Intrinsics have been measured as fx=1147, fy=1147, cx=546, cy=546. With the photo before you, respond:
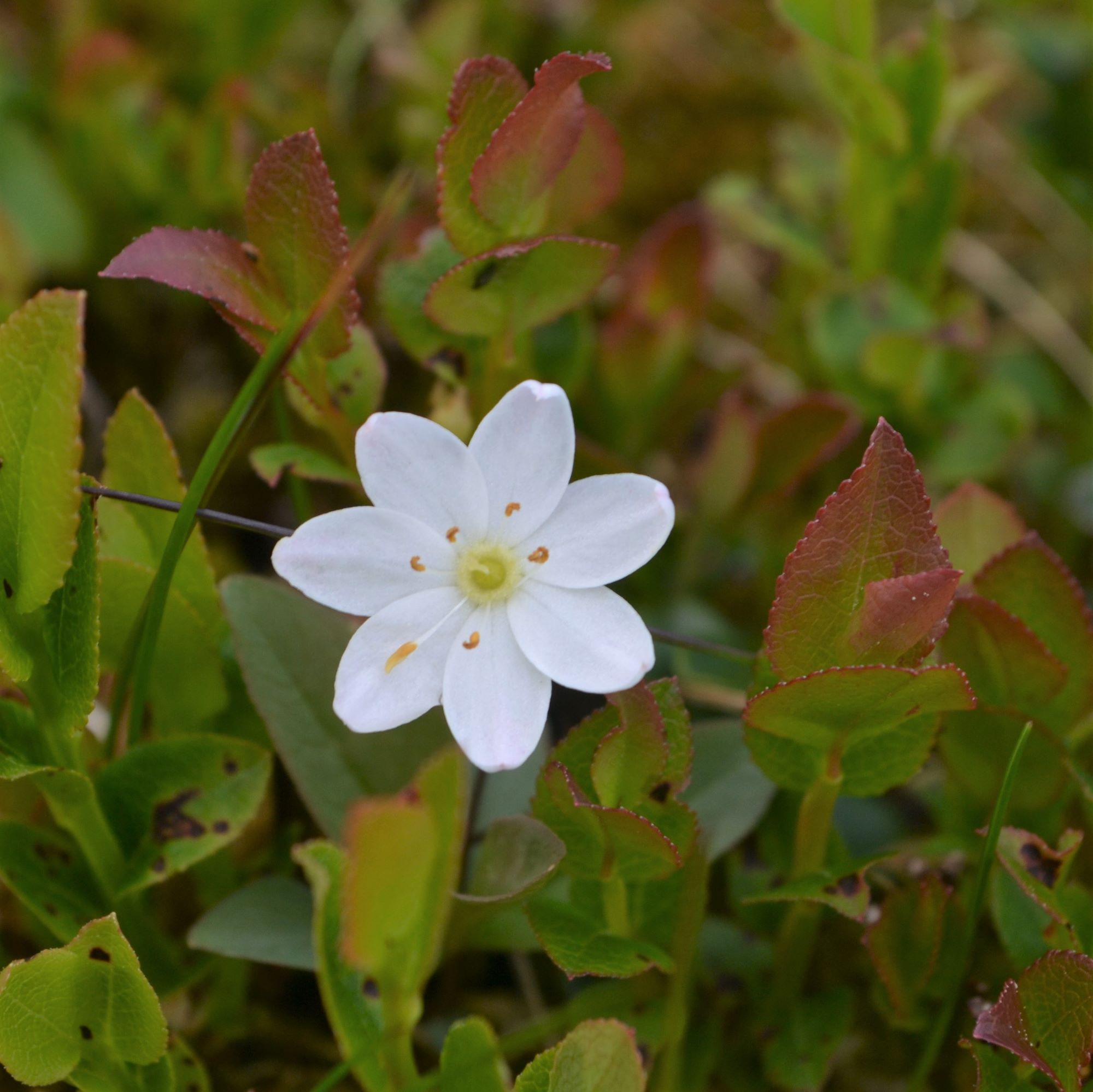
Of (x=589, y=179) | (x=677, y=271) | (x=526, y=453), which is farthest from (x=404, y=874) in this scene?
(x=677, y=271)

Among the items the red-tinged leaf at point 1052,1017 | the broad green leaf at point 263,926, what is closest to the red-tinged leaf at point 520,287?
the broad green leaf at point 263,926

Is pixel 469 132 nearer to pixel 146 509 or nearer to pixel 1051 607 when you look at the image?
pixel 146 509

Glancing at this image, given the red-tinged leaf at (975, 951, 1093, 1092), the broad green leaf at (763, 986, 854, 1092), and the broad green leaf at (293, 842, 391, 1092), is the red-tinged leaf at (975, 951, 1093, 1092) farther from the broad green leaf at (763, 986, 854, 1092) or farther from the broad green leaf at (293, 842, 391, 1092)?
the broad green leaf at (293, 842, 391, 1092)

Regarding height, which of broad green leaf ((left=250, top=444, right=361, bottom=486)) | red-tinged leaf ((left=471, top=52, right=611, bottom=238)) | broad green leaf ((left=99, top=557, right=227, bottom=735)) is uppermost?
red-tinged leaf ((left=471, top=52, right=611, bottom=238))

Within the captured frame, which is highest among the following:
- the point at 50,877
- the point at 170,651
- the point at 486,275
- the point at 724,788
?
the point at 486,275

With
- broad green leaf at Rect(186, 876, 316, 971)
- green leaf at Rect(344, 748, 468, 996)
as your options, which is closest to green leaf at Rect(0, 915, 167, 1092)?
broad green leaf at Rect(186, 876, 316, 971)

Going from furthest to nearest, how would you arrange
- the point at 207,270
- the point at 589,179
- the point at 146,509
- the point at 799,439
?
the point at 799,439
the point at 589,179
the point at 146,509
the point at 207,270

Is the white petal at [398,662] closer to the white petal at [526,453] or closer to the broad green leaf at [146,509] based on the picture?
the white petal at [526,453]
